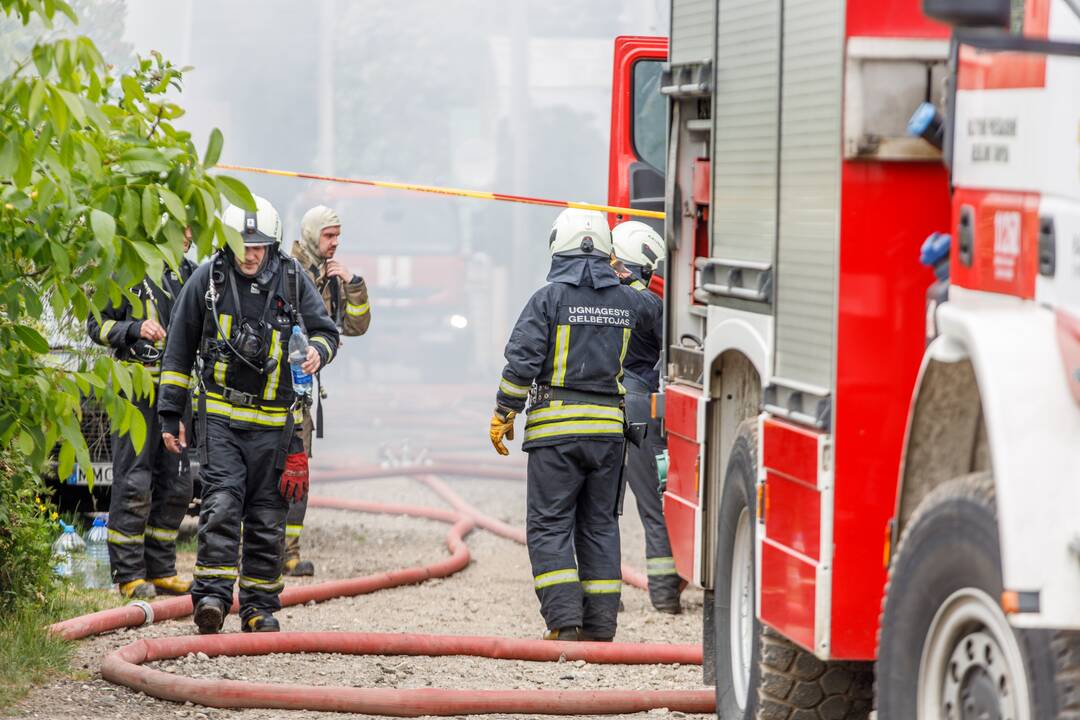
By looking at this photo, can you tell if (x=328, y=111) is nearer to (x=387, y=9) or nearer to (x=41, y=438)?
(x=387, y=9)

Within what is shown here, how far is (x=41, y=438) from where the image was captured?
195 inches

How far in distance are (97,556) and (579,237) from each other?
11.4 feet

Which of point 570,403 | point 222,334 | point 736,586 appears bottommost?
point 736,586

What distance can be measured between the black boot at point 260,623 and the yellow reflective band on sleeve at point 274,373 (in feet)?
3.11

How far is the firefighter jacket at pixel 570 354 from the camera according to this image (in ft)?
25.5

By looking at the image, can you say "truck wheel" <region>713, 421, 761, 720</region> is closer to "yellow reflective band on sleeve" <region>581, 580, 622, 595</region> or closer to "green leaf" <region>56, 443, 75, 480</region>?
"green leaf" <region>56, 443, 75, 480</region>

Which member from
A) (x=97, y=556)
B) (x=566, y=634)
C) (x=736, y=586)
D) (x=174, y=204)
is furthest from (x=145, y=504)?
(x=174, y=204)

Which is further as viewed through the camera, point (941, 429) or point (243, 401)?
point (243, 401)

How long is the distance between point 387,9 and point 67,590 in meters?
18.5

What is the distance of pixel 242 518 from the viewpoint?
7578 millimetres

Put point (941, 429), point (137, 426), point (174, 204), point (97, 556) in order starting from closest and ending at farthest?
point (941, 429)
point (174, 204)
point (137, 426)
point (97, 556)

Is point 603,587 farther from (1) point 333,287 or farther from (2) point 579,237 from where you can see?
(1) point 333,287

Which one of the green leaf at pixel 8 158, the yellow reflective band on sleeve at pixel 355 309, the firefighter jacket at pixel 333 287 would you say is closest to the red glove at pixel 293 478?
the firefighter jacket at pixel 333 287

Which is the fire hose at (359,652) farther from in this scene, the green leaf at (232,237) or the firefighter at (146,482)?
the green leaf at (232,237)
